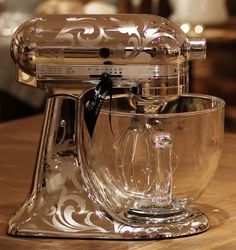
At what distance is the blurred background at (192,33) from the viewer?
3760 millimetres

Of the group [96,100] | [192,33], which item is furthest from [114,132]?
[192,33]

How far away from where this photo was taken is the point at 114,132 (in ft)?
3.58

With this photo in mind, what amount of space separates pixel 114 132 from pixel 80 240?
0.15 meters

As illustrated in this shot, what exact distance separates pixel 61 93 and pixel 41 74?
0.13ft

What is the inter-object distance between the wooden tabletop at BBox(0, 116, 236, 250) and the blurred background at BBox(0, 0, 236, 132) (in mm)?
2052

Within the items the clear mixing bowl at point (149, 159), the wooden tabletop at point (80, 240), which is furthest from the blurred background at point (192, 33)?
the clear mixing bowl at point (149, 159)

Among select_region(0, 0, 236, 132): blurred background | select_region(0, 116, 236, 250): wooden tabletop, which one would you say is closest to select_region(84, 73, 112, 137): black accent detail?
select_region(0, 116, 236, 250): wooden tabletop

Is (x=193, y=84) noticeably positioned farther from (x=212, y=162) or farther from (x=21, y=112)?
(x=212, y=162)

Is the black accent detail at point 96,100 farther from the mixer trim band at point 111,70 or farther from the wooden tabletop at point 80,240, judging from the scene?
the wooden tabletop at point 80,240

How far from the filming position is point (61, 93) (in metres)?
1.09

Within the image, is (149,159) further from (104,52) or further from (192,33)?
(192,33)

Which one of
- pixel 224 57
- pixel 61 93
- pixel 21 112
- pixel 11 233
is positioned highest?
pixel 61 93

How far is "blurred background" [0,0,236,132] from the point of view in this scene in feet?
12.3

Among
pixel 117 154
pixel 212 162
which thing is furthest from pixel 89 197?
pixel 212 162
